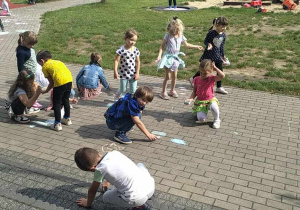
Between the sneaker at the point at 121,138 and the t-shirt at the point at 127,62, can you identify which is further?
the t-shirt at the point at 127,62

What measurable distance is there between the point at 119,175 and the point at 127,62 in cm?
326

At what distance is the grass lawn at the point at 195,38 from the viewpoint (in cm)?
833

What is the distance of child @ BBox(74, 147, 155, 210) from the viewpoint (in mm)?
3209

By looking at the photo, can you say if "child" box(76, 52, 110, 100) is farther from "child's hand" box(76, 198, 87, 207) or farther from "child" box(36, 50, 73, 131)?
"child's hand" box(76, 198, 87, 207)

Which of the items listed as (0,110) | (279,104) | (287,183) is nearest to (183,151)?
(287,183)

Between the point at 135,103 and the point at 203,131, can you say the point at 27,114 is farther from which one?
the point at 203,131

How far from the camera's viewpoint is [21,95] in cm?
547

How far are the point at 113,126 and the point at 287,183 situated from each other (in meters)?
2.43

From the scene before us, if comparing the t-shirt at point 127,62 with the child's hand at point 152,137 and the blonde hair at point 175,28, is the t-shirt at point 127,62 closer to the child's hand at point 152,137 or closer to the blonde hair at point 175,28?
the blonde hair at point 175,28

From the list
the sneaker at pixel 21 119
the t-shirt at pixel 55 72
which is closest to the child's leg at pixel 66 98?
the t-shirt at pixel 55 72

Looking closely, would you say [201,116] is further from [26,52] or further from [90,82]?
[26,52]

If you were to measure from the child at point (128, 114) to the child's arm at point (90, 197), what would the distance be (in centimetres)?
147

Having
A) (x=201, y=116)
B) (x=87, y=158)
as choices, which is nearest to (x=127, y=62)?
(x=201, y=116)

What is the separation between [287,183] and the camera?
412 centimetres
